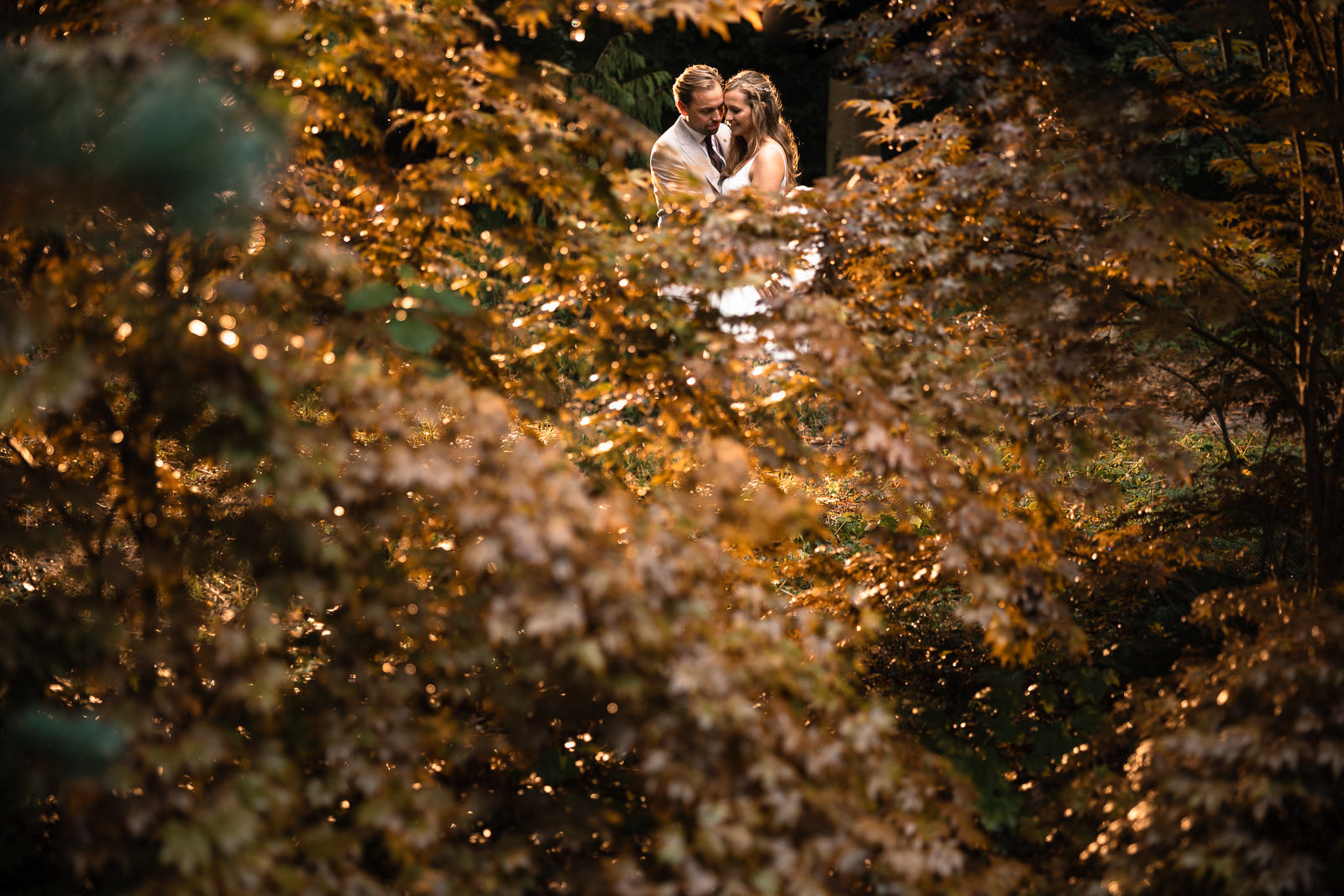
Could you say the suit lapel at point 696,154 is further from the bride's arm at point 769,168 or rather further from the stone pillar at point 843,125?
the stone pillar at point 843,125

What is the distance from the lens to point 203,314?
1888 mm

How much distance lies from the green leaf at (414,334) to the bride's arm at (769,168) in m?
3.59

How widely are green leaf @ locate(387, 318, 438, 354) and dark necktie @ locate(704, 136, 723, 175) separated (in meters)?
4.68

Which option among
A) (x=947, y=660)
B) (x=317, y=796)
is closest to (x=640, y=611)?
(x=317, y=796)

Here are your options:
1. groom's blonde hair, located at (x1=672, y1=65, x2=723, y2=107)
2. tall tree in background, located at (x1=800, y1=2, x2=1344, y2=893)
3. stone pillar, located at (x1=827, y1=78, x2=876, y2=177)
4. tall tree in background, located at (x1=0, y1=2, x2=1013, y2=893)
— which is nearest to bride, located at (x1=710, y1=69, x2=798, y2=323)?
groom's blonde hair, located at (x1=672, y1=65, x2=723, y2=107)

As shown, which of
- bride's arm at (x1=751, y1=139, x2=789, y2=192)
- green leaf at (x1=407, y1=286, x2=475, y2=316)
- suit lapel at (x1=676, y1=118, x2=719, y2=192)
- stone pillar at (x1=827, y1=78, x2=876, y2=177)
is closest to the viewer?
green leaf at (x1=407, y1=286, x2=475, y2=316)

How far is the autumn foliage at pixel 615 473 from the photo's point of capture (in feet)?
5.75

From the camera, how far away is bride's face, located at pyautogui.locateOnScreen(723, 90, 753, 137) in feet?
17.4

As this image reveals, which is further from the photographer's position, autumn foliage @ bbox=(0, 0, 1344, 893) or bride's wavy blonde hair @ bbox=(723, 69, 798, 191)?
bride's wavy blonde hair @ bbox=(723, 69, 798, 191)

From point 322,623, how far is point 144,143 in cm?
144

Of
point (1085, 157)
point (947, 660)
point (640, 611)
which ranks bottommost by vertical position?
point (947, 660)

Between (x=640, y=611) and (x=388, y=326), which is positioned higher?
(x=388, y=326)

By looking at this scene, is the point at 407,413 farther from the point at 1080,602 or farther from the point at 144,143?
the point at 1080,602

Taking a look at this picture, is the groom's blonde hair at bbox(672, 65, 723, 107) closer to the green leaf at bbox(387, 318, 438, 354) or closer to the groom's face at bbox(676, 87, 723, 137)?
the groom's face at bbox(676, 87, 723, 137)
